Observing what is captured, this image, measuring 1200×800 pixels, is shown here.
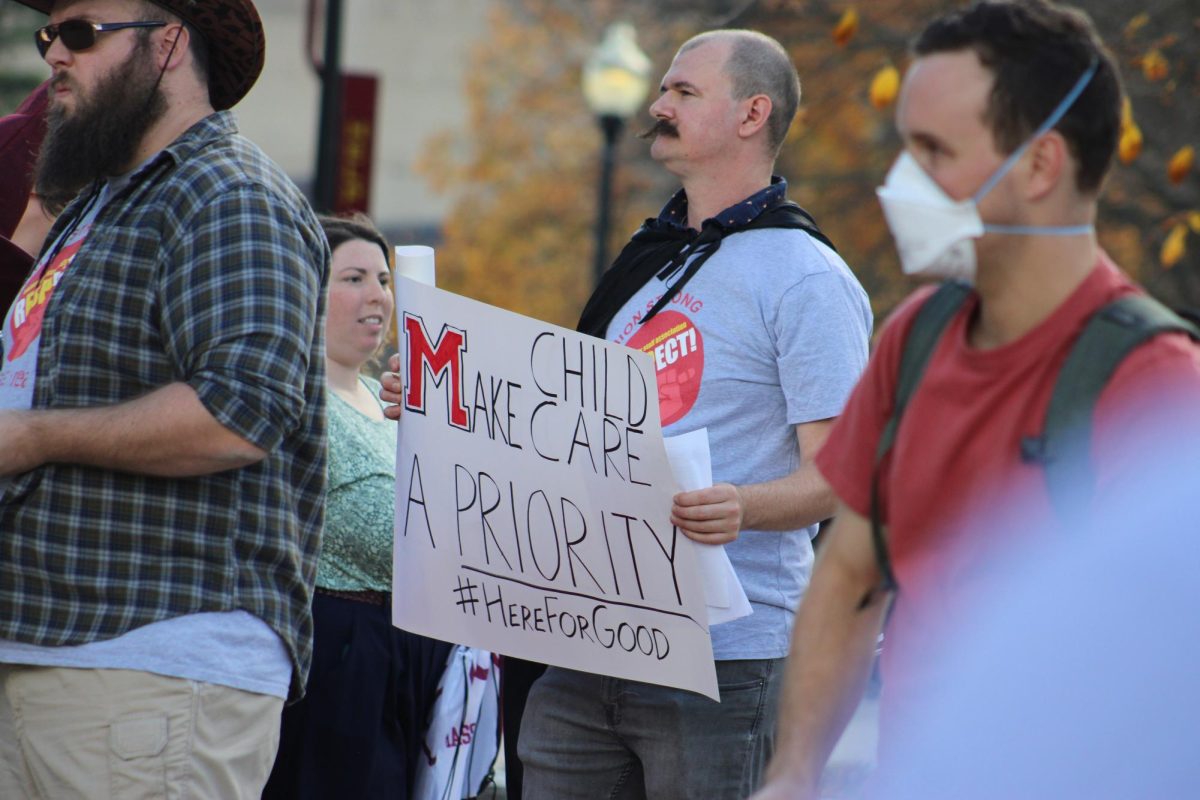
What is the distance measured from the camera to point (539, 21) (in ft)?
99.2

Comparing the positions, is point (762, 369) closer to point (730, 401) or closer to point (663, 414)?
point (730, 401)

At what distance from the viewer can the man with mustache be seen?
3523 mm

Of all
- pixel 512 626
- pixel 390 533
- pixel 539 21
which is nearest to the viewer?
pixel 512 626

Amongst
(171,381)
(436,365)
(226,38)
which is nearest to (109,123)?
(226,38)

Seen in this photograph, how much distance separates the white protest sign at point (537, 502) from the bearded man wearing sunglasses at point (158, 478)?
0.49 m

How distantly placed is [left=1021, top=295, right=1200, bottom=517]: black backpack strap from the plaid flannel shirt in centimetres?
154

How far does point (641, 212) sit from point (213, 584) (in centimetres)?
2250

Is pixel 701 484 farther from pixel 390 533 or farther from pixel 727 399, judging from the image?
pixel 390 533

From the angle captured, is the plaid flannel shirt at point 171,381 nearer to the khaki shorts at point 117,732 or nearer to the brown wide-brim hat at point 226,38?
the khaki shorts at point 117,732

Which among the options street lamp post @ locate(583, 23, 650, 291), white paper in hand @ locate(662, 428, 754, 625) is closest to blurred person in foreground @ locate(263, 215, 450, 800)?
white paper in hand @ locate(662, 428, 754, 625)

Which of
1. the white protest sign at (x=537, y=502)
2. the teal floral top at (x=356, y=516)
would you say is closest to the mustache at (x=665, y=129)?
the white protest sign at (x=537, y=502)

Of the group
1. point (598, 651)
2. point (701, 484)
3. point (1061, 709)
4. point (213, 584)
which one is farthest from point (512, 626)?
point (1061, 709)

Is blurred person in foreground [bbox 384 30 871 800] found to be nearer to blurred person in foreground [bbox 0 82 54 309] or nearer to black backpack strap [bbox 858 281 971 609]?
black backpack strap [bbox 858 281 971 609]

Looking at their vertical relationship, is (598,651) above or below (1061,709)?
above
